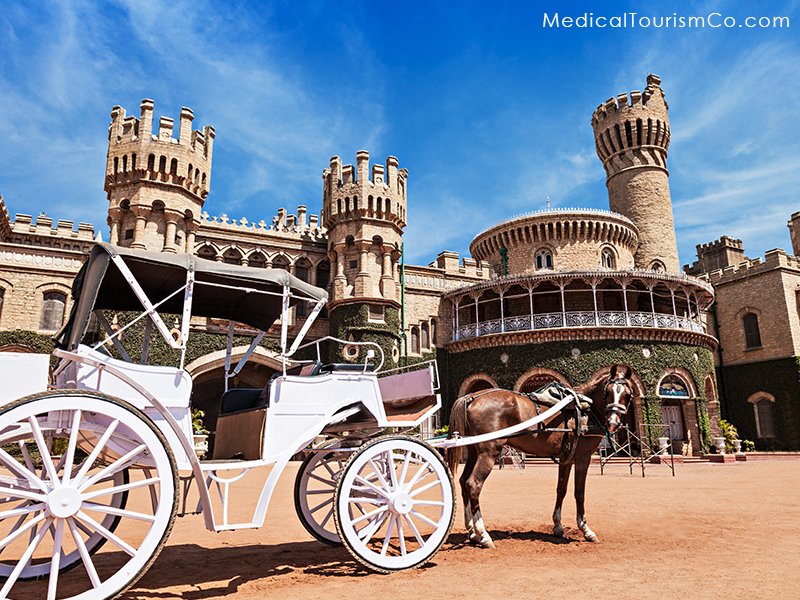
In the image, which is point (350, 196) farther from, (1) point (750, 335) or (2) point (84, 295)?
(1) point (750, 335)

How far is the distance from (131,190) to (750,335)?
36.0m

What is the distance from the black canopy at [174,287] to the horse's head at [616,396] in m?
3.81

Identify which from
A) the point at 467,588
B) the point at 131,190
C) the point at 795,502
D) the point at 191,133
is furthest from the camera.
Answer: the point at 191,133

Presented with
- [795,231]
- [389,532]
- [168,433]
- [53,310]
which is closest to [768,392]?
[795,231]

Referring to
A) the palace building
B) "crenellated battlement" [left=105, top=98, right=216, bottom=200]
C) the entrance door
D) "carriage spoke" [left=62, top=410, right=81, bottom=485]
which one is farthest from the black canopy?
the entrance door

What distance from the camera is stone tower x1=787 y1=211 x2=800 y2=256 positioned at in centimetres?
3856

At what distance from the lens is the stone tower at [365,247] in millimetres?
26562

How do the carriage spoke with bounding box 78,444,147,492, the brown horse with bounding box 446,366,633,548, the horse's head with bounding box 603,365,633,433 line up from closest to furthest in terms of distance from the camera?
the carriage spoke with bounding box 78,444,147,492 → the brown horse with bounding box 446,366,633,548 → the horse's head with bounding box 603,365,633,433

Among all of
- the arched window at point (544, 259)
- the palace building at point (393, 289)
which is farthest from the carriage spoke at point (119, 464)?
the arched window at point (544, 259)

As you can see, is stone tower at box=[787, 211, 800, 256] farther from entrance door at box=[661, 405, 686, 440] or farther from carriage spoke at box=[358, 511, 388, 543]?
carriage spoke at box=[358, 511, 388, 543]

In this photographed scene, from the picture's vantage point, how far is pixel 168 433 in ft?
15.1

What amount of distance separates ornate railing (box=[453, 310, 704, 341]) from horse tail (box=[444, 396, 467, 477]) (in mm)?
20759

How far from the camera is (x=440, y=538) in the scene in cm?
538

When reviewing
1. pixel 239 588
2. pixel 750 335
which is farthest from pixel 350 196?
pixel 750 335
